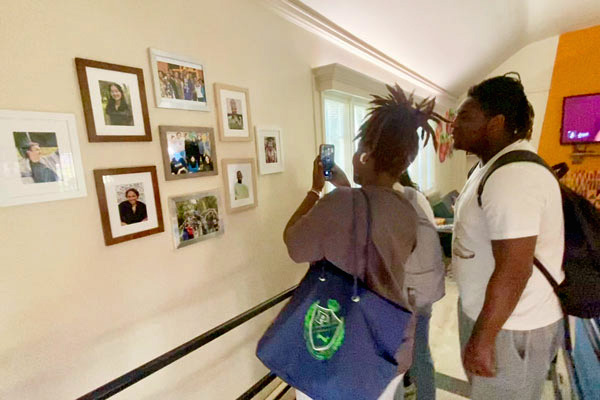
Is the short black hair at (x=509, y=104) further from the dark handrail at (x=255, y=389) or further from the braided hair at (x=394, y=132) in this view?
the dark handrail at (x=255, y=389)

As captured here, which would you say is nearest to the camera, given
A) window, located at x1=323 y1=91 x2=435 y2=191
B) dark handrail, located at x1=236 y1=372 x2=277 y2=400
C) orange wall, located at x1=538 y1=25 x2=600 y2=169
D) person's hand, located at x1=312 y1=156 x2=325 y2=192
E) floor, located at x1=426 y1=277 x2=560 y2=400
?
dark handrail, located at x1=236 y1=372 x2=277 y2=400

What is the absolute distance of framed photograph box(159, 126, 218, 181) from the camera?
41.3 inches

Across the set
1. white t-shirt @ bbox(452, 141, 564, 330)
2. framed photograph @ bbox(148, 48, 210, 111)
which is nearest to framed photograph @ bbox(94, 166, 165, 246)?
framed photograph @ bbox(148, 48, 210, 111)

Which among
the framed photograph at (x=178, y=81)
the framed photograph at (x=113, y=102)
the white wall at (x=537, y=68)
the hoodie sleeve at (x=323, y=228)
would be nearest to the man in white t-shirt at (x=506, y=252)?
the hoodie sleeve at (x=323, y=228)

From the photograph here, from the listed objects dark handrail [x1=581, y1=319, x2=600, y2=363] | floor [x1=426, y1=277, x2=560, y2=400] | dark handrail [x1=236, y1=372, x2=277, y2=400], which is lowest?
floor [x1=426, y1=277, x2=560, y2=400]

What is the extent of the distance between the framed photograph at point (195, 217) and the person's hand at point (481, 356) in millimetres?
1009

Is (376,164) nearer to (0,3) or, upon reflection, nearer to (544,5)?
(0,3)

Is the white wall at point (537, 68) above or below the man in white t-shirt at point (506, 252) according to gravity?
above

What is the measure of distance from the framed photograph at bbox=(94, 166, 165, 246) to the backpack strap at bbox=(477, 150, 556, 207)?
1.08 m

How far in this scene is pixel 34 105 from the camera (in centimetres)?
74

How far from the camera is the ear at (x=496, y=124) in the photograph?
89 cm

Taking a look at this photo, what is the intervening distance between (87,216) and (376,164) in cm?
89

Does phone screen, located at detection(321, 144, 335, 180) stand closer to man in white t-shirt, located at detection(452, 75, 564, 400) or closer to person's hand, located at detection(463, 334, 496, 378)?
man in white t-shirt, located at detection(452, 75, 564, 400)

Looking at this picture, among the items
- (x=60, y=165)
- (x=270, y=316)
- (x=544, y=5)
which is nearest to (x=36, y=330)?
(x=60, y=165)
